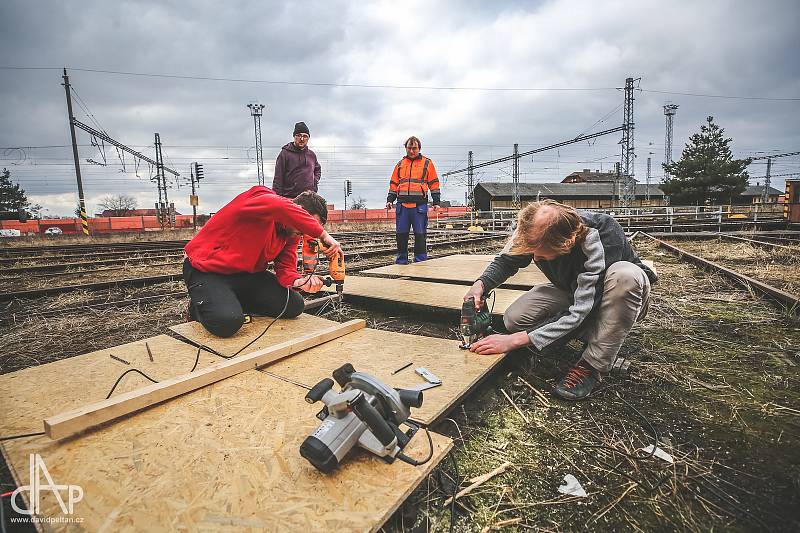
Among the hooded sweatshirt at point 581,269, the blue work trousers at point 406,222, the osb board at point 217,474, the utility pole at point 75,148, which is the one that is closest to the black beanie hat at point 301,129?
the blue work trousers at point 406,222

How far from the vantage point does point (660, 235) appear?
43.5ft

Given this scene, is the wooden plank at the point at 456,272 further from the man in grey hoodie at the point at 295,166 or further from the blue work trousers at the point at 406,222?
the man in grey hoodie at the point at 295,166

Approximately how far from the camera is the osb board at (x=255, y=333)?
247cm

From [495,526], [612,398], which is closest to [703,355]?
[612,398]

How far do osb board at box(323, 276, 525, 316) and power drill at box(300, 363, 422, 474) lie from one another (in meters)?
1.75

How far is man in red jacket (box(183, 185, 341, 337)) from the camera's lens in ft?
8.66

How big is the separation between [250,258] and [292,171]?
249cm

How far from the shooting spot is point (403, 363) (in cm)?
217

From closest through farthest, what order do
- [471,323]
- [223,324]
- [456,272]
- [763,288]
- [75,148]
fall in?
[471,323] < [223,324] < [763,288] < [456,272] < [75,148]

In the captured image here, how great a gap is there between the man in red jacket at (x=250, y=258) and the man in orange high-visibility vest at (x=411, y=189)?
2.70m

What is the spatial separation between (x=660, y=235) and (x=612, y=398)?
13.9 m

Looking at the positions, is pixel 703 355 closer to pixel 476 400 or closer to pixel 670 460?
pixel 670 460

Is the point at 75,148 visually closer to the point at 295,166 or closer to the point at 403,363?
the point at 295,166

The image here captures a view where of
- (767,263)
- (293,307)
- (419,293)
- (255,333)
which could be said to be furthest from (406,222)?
(767,263)
